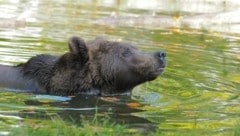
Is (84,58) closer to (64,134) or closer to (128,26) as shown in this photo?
(64,134)

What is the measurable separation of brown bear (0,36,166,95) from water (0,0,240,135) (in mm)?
261

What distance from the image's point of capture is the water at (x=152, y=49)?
1057cm

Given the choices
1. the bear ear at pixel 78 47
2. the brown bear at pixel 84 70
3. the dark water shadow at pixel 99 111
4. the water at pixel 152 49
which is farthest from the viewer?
the brown bear at pixel 84 70

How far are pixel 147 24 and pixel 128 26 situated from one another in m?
1.10

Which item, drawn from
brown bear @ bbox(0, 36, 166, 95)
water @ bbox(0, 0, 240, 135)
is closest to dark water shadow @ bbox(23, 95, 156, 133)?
water @ bbox(0, 0, 240, 135)

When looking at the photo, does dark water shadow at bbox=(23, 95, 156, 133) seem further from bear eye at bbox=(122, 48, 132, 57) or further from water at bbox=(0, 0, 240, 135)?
bear eye at bbox=(122, 48, 132, 57)

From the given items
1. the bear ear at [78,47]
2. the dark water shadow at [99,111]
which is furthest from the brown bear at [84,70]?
the dark water shadow at [99,111]

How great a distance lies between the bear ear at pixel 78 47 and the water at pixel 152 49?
2.07 ft

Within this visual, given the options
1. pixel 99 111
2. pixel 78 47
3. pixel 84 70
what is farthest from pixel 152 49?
pixel 99 111

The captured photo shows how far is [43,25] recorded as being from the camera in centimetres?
2094

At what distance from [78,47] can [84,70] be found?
385mm

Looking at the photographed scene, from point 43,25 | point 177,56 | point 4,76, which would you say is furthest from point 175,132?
point 43,25

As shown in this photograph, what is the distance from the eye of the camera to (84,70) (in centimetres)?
1199

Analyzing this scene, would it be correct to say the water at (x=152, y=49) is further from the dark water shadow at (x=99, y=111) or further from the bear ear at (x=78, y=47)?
the bear ear at (x=78, y=47)
